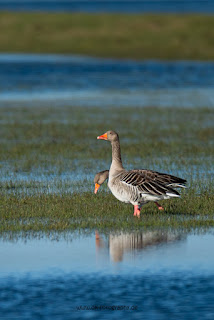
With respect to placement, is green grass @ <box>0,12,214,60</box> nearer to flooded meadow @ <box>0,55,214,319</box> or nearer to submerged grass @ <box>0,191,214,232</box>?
flooded meadow @ <box>0,55,214,319</box>

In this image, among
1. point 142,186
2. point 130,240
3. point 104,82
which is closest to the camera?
point 130,240

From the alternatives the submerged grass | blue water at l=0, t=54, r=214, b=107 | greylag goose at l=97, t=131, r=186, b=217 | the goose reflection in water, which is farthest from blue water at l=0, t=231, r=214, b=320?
blue water at l=0, t=54, r=214, b=107

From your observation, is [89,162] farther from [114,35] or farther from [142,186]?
[114,35]

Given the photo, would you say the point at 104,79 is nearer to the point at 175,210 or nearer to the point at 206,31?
the point at 206,31

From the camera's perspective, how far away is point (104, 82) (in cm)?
4297

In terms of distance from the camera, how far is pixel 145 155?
2050 cm

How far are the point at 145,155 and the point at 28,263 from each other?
10349 mm

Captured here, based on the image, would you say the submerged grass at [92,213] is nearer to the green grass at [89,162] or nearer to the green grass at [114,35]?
the green grass at [89,162]

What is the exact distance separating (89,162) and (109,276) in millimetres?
9964

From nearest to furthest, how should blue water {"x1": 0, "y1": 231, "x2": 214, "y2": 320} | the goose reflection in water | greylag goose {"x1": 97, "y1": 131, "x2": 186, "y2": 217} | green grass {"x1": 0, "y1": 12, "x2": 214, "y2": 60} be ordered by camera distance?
blue water {"x1": 0, "y1": 231, "x2": 214, "y2": 320} < the goose reflection in water < greylag goose {"x1": 97, "y1": 131, "x2": 186, "y2": 217} < green grass {"x1": 0, "y1": 12, "x2": 214, "y2": 60}

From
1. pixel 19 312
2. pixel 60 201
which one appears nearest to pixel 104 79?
pixel 60 201

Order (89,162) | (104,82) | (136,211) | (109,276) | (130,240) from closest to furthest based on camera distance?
(109,276)
(130,240)
(136,211)
(89,162)
(104,82)

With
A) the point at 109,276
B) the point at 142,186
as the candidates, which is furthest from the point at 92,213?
the point at 109,276

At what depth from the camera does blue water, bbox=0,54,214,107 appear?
35.2 metres
